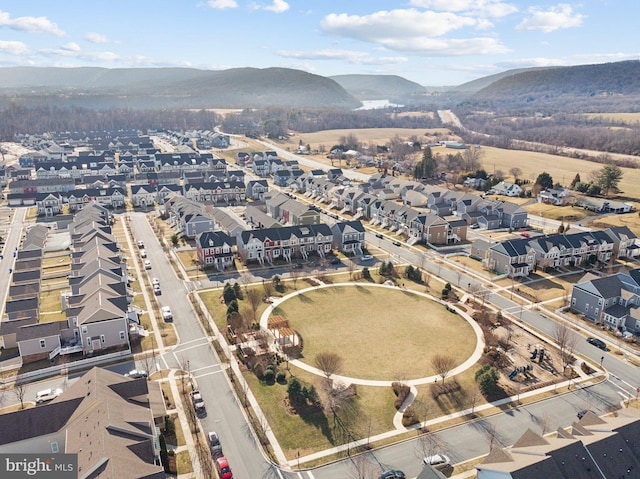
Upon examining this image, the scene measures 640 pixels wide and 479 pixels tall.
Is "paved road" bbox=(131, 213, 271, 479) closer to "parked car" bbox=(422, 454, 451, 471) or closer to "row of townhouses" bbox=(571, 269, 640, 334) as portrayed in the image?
A: "parked car" bbox=(422, 454, 451, 471)

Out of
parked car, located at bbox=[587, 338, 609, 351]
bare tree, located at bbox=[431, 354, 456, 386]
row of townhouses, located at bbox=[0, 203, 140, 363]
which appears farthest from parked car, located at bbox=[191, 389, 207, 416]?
parked car, located at bbox=[587, 338, 609, 351]

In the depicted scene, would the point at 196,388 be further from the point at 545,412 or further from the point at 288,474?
the point at 545,412

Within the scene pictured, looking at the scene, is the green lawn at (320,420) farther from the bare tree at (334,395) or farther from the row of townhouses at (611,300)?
the row of townhouses at (611,300)

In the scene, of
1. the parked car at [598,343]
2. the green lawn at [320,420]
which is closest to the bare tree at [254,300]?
the green lawn at [320,420]

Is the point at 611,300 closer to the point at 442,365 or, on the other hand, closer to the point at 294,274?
the point at 442,365

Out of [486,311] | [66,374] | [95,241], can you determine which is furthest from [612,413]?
[95,241]

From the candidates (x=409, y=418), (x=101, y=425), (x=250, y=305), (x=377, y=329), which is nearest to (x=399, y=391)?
(x=409, y=418)
